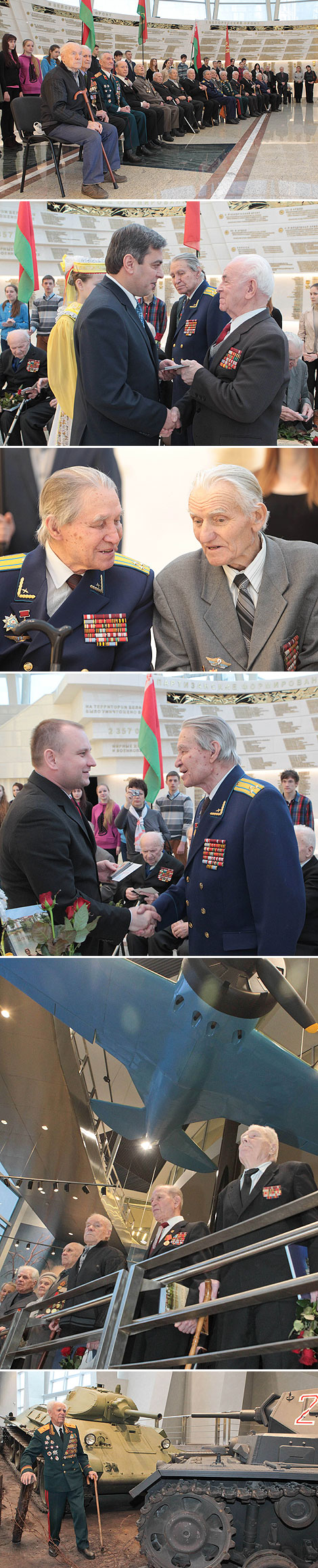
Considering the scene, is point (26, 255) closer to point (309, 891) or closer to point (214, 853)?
point (214, 853)

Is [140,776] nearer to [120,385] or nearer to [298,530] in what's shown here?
[298,530]

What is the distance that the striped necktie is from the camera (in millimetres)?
4824

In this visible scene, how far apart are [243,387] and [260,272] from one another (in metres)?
0.45

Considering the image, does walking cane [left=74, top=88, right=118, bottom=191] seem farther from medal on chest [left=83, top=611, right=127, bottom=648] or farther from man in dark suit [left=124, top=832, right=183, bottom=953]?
man in dark suit [left=124, top=832, right=183, bottom=953]

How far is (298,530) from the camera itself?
5.03m

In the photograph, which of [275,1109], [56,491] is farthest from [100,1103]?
[56,491]

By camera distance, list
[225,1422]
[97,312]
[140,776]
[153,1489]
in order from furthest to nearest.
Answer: [97,312]
[140,776]
[225,1422]
[153,1489]

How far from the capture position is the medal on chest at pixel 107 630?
15.9 ft

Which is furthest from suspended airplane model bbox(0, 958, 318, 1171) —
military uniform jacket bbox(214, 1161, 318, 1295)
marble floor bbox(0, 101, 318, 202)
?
marble floor bbox(0, 101, 318, 202)

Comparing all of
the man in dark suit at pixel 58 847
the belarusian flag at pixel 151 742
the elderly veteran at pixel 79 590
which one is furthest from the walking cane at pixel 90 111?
the man in dark suit at pixel 58 847

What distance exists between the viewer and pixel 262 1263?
14.6ft

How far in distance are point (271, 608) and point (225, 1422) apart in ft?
9.19

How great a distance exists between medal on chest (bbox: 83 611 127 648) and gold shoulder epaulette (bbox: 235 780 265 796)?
74 cm

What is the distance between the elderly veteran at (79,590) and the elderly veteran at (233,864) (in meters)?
0.49
